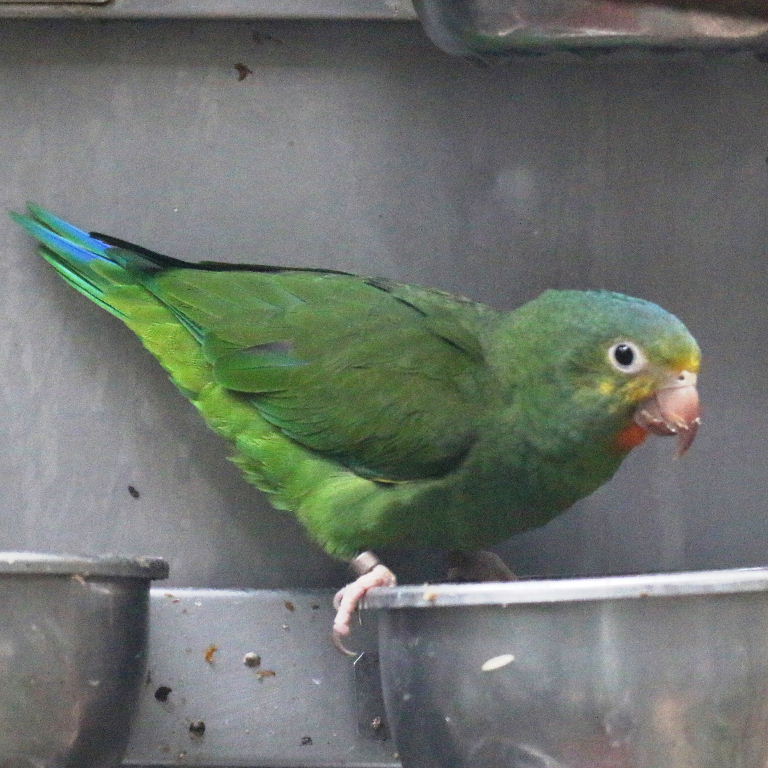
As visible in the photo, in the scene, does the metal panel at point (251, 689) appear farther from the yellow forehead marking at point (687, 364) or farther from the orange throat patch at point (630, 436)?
the yellow forehead marking at point (687, 364)

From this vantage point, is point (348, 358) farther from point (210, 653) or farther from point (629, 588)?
point (629, 588)

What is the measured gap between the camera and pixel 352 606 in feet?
5.04

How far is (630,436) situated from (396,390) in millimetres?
288

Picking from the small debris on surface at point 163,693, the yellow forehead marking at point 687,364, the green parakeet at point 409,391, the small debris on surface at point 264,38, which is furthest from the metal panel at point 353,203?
the yellow forehead marking at point 687,364

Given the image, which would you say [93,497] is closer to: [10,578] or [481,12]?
[10,578]

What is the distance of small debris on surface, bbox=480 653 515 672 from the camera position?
3.83 feet

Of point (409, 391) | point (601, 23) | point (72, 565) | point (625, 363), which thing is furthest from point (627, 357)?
point (72, 565)

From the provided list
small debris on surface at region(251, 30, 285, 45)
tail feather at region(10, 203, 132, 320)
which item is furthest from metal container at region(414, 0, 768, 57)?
tail feather at region(10, 203, 132, 320)

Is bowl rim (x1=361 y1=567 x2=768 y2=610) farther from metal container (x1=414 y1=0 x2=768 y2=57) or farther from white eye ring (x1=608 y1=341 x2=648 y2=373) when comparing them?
metal container (x1=414 y1=0 x2=768 y2=57)

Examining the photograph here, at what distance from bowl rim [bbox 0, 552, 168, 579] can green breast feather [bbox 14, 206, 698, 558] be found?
28cm

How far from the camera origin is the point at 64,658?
4.27 ft

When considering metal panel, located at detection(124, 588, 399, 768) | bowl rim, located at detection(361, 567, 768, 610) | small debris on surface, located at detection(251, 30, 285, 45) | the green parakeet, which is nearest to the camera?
bowl rim, located at detection(361, 567, 768, 610)

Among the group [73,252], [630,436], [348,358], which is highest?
[73,252]

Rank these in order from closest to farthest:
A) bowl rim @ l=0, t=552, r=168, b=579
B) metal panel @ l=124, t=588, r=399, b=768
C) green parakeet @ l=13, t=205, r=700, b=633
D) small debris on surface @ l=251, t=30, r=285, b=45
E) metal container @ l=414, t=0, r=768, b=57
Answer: bowl rim @ l=0, t=552, r=168, b=579
metal container @ l=414, t=0, r=768, b=57
green parakeet @ l=13, t=205, r=700, b=633
metal panel @ l=124, t=588, r=399, b=768
small debris on surface @ l=251, t=30, r=285, b=45
